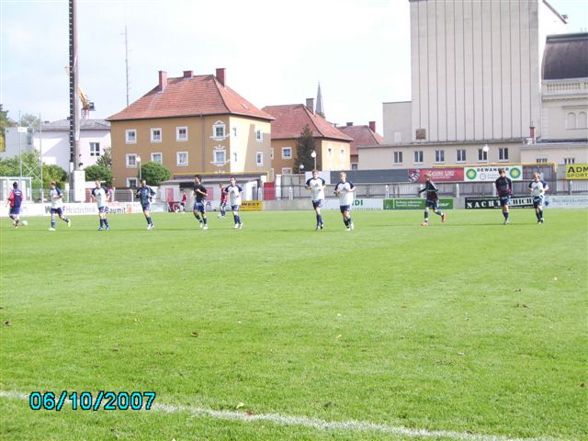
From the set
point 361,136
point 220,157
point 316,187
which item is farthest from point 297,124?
point 316,187

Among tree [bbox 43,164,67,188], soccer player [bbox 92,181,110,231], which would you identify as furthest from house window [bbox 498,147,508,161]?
soccer player [bbox 92,181,110,231]

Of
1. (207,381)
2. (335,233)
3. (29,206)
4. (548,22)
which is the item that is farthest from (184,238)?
(548,22)

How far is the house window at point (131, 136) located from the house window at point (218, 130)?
10.6 m

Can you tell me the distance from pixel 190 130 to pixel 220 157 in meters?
4.92

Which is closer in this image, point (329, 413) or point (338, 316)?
point (329, 413)

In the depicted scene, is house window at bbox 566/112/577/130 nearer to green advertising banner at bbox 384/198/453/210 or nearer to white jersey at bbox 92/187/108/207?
green advertising banner at bbox 384/198/453/210

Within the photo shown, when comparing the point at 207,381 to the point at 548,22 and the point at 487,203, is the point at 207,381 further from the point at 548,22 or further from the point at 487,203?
the point at 548,22

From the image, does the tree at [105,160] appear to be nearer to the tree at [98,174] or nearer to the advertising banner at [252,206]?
the tree at [98,174]

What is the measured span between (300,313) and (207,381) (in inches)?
130

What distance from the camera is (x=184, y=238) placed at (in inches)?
1005

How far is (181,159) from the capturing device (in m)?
96.2

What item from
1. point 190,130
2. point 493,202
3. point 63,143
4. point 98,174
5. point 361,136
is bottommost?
point 493,202

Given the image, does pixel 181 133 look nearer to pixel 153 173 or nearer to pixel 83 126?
pixel 153 173

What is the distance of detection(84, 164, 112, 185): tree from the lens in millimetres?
94062
